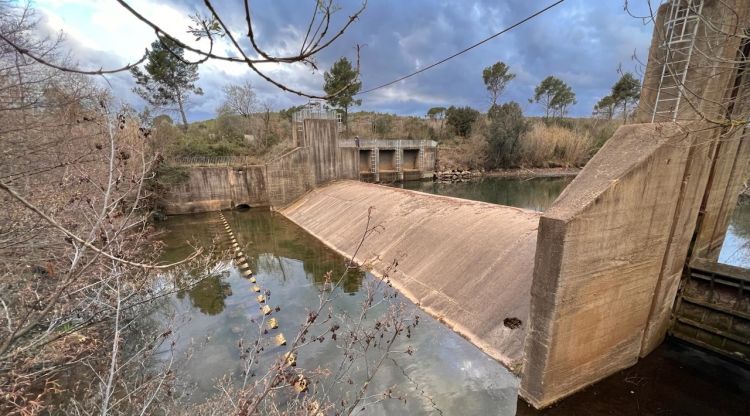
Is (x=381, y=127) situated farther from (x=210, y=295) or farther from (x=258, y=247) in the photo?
(x=210, y=295)

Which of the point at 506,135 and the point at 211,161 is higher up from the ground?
the point at 506,135

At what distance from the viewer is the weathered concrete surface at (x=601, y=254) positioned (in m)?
4.89

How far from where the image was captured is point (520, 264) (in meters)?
8.25

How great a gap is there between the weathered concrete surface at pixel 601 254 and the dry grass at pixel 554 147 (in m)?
33.8

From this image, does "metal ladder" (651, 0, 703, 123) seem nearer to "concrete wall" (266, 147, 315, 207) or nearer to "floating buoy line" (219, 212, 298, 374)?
"floating buoy line" (219, 212, 298, 374)

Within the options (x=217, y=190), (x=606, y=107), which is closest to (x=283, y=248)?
(x=217, y=190)

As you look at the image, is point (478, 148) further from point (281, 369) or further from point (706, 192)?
point (281, 369)

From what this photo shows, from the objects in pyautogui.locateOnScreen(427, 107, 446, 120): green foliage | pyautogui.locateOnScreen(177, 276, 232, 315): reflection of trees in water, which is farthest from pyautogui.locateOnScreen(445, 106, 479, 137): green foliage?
pyautogui.locateOnScreen(177, 276, 232, 315): reflection of trees in water

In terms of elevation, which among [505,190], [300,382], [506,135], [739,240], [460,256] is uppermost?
[506,135]

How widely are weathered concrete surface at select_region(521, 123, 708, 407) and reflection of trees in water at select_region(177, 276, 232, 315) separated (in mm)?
8171

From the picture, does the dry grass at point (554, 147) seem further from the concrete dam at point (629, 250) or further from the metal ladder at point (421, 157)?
the concrete dam at point (629, 250)

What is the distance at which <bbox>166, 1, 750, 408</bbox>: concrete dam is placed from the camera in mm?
4898

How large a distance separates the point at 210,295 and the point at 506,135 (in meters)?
34.0

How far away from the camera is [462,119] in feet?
145
